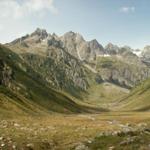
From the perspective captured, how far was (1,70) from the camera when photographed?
188 meters

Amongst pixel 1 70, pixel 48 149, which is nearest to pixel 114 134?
pixel 48 149

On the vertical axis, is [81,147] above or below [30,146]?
below

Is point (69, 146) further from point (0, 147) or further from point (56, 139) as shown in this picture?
point (0, 147)

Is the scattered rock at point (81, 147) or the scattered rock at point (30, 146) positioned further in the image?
the scattered rock at point (81, 147)

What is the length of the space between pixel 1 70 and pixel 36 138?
155 metres

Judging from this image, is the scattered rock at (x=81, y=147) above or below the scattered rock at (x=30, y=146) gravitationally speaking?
below

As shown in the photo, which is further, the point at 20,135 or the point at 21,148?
the point at 20,135

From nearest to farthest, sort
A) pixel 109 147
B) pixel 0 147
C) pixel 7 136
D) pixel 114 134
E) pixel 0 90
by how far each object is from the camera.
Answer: pixel 0 147, pixel 109 147, pixel 7 136, pixel 114 134, pixel 0 90

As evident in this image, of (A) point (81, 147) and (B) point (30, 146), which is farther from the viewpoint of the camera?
(A) point (81, 147)

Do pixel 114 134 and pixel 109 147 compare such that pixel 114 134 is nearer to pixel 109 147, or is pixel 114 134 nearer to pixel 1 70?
pixel 109 147

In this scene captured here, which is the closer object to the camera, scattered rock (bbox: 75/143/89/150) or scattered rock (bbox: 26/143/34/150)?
scattered rock (bbox: 26/143/34/150)

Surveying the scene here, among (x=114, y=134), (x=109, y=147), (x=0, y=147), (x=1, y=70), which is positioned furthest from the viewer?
(x=1, y=70)

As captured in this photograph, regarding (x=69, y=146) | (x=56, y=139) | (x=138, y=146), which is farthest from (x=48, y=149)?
(x=138, y=146)

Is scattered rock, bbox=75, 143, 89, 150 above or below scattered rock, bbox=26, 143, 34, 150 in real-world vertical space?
below
